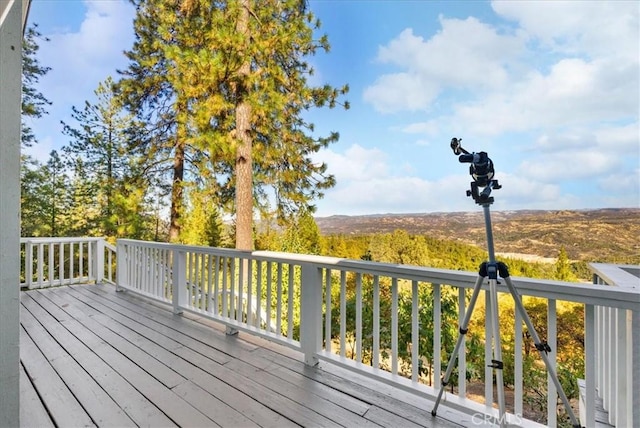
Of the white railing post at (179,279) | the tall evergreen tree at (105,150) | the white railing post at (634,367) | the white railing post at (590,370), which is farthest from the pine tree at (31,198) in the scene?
the white railing post at (634,367)

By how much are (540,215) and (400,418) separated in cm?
580

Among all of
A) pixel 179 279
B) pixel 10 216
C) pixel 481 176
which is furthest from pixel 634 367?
pixel 179 279

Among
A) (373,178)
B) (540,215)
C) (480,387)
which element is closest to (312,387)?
(480,387)

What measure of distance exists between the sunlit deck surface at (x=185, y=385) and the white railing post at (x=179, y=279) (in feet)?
1.40

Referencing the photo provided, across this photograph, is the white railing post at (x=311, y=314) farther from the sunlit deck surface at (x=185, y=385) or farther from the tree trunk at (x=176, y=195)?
the tree trunk at (x=176, y=195)

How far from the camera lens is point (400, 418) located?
1.79m

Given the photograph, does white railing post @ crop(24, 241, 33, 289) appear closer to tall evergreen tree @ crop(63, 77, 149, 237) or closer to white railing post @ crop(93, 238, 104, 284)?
white railing post @ crop(93, 238, 104, 284)

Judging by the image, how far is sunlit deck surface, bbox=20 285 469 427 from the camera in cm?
179

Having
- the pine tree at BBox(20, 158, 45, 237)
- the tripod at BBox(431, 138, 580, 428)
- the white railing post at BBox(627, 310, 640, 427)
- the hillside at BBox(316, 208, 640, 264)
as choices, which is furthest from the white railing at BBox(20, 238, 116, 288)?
the white railing post at BBox(627, 310, 640, 427)

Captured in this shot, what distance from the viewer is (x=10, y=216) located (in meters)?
1.29

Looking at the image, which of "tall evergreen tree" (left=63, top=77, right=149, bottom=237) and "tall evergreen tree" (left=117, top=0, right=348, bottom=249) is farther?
"tall evergreen tree" (left=63, top=77, right=149, bottom=237)

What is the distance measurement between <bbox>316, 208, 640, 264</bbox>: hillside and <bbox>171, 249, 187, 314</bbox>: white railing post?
10.8ft

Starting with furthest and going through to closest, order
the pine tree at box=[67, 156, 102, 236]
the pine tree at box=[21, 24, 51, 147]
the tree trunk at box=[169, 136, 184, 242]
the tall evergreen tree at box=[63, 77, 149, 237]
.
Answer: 1. the pine tree at box=[67, 156, 102, 236]
2. the tall evergreen tree at box=[63, 77, 149, 237]
3. the pine tree at box=[21, 24, 51, 147]
4. the tree trunk at box=[169, 136, 184, 242]

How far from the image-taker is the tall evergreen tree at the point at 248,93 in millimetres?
5762
